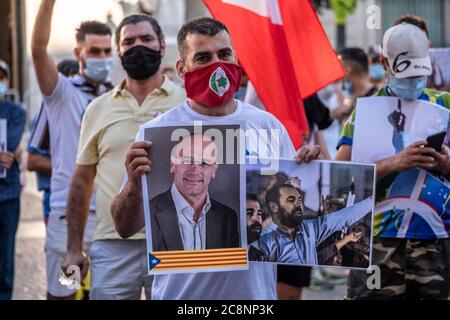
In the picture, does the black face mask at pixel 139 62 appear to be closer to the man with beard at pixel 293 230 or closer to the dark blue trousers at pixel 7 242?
the man with beard at pixel 293 230

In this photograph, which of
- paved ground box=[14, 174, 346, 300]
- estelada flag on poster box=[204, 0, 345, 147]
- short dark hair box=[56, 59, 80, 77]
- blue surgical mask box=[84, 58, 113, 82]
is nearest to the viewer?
estelada flag on poster box=[204, 0, 345, 147]

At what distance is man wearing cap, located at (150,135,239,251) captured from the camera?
148 inches

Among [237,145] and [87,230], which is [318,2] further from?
[237,145]

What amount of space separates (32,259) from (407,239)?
21.5 feet

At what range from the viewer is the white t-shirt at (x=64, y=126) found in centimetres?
654

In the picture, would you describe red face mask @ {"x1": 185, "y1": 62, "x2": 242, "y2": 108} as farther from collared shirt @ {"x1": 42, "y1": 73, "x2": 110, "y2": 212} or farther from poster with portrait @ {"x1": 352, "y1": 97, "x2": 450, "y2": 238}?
collared shirt @ {"x1": 42, "y1": 73, "x2": 110, "y2": 212}

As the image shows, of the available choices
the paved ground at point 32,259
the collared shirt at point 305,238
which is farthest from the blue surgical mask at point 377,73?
the collared shirt at point 305,238

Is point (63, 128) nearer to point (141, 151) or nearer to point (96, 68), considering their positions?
point (96, 68)

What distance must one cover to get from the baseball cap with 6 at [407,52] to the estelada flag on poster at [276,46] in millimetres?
599

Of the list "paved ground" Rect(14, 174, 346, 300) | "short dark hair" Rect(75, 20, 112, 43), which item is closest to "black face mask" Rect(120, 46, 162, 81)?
"short dark hair" Rect(75, 20, 112, 43)

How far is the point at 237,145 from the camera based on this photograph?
3.78 m

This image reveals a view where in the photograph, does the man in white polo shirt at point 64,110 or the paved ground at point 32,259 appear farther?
the paved ground at point 32,259

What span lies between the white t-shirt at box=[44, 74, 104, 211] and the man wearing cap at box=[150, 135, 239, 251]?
9.31 feet

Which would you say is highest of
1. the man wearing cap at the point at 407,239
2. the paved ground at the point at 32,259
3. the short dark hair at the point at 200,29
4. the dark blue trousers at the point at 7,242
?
the short dark hair at the point at 200,29
